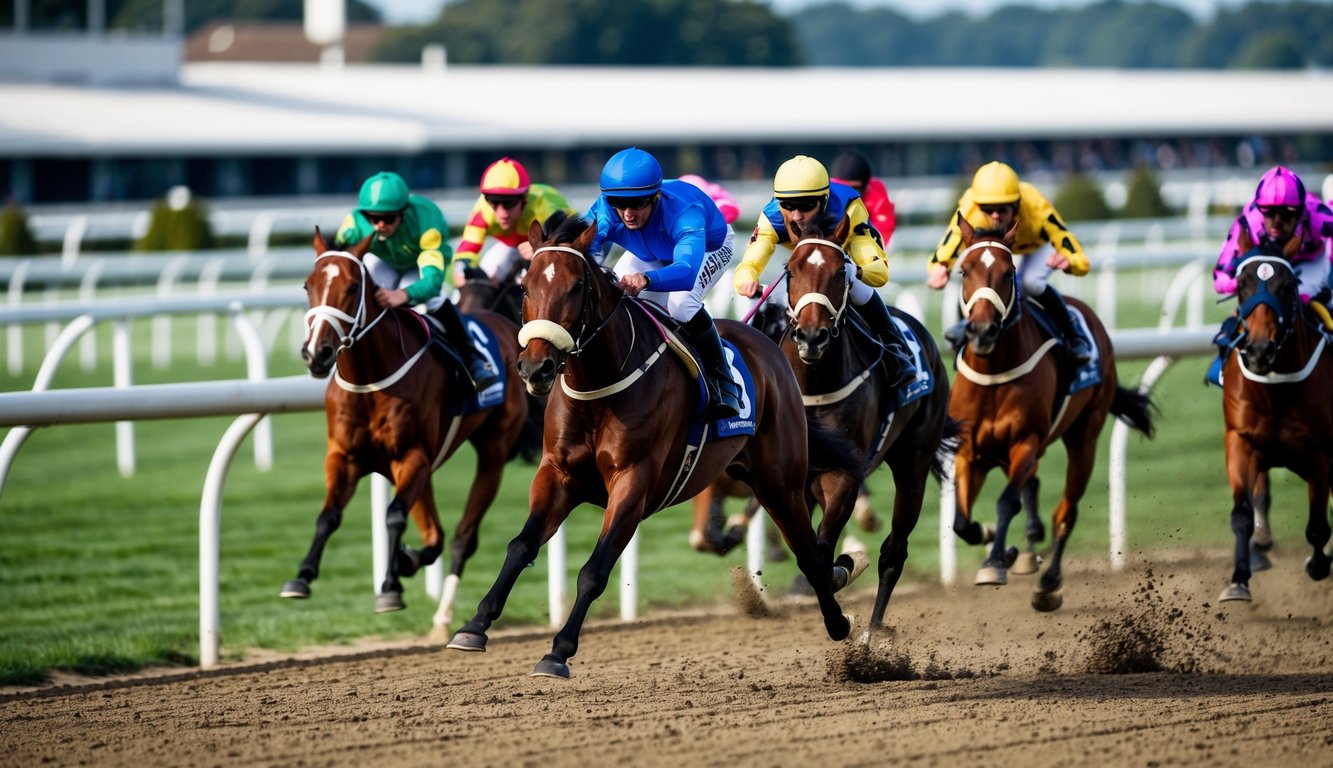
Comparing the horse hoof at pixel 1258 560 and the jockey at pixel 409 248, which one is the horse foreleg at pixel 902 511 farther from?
the jockey at pixel 409 248

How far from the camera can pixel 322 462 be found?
11.8 metres

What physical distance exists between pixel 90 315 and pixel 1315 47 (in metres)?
110

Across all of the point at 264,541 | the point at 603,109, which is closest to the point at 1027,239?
the point at 264,541

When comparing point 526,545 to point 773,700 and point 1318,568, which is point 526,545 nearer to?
point 773,700

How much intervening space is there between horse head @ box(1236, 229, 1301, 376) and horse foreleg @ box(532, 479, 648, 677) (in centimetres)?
289

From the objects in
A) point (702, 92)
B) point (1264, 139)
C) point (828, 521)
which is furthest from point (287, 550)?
point (1264, 139)

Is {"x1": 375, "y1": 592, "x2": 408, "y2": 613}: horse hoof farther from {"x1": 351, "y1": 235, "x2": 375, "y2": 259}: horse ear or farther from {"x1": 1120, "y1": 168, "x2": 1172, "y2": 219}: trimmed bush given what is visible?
{"x1": 1120, "y1": 168, "x2": 1172, "y2": 219}: trimmed bush

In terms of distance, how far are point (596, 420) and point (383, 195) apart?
2193 mm

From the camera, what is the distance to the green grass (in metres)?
7.16

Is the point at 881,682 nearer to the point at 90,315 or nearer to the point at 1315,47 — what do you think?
the point at 90,315

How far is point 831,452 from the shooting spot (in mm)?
6145

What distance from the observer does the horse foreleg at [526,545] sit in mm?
4883

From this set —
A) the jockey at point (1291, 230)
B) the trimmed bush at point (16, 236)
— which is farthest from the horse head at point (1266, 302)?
the trimmed bush at point (16, 236)

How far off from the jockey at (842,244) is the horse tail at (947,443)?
0.44m
